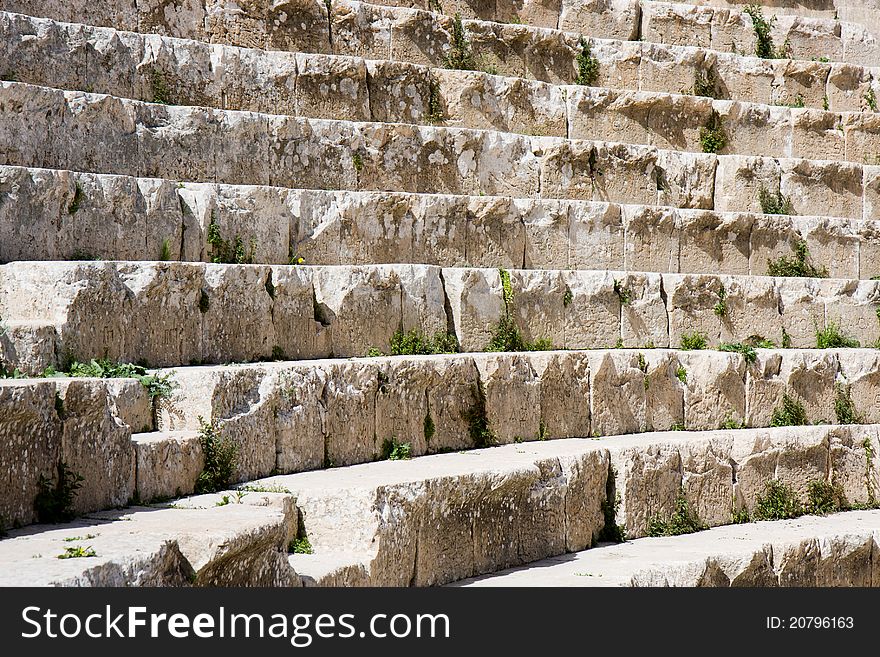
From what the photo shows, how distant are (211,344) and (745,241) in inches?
286

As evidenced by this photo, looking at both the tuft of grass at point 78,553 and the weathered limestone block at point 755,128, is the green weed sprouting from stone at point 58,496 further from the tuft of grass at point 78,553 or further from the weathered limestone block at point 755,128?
the weathered limestone block at point 755,128

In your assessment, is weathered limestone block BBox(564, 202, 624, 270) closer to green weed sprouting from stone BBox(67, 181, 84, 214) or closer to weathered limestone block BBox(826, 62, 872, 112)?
weathered limestone block BBox(826, 62, 872, 112)

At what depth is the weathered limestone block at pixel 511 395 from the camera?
10.1 metres

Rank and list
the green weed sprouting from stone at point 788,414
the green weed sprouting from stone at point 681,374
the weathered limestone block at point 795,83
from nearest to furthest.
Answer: the green weed sprouting from stone at point 681,374
the green weed sprouting from stone at point 788,414
the weathered limestone block at point 795,83

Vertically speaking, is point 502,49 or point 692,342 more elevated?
point 502,49

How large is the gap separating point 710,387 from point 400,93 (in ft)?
16.0

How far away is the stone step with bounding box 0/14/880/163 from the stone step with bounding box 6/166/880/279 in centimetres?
157

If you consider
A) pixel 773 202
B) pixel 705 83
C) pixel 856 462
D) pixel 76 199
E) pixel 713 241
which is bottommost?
pixel 856 462

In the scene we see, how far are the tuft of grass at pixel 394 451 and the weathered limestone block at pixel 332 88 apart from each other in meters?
4.31

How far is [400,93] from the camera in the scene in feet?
40.7

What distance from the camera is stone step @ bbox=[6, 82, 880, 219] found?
935 centimetres

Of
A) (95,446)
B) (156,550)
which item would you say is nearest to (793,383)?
(95,446)

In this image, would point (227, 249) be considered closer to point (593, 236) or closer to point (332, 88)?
point (332, 88)

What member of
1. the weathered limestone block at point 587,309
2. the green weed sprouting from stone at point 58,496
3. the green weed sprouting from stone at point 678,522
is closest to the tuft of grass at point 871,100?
the weathered limestone block at point 587,309
